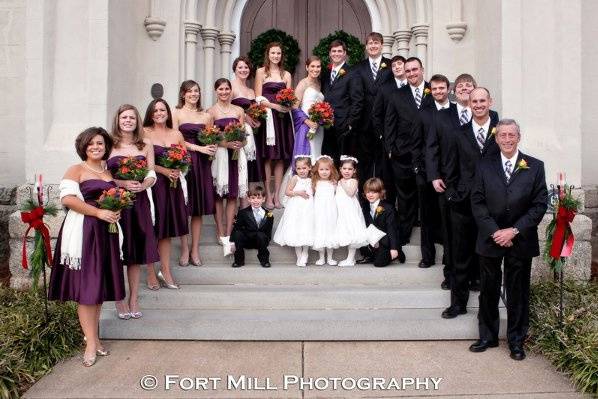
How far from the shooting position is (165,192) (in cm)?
536

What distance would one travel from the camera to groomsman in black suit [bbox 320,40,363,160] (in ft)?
21.1

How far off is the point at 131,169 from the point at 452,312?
3.03 metres

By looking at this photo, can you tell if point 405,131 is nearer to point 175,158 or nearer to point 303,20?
point 175,158

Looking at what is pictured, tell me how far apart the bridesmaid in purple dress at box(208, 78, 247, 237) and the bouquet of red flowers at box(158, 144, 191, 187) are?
834 millimetres

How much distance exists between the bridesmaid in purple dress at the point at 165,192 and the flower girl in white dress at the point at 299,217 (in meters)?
1.04

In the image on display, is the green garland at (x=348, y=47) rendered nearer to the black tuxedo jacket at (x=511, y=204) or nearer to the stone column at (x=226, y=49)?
the stone column at (x=226, y=49)

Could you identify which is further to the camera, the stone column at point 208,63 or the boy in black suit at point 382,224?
the stone column at point 208,63

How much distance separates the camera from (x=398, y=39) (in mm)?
8156

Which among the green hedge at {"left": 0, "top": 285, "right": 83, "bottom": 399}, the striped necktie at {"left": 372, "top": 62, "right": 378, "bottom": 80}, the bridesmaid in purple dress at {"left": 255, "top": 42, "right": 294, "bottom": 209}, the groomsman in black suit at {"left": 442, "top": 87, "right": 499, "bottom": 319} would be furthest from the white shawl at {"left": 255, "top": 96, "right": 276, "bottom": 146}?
the green hedge at {"left": 0, "top": 285, "right": 83, "bottom": 399}

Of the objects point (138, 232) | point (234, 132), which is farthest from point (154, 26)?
point (138, 232)

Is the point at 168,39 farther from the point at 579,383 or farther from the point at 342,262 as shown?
the point at 579,383

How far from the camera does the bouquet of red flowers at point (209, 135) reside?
5707 mm

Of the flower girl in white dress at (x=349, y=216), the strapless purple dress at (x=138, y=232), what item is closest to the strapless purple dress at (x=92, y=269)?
the strapless purple dress at (x=138, y=232)

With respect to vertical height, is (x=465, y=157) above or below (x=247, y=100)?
below
